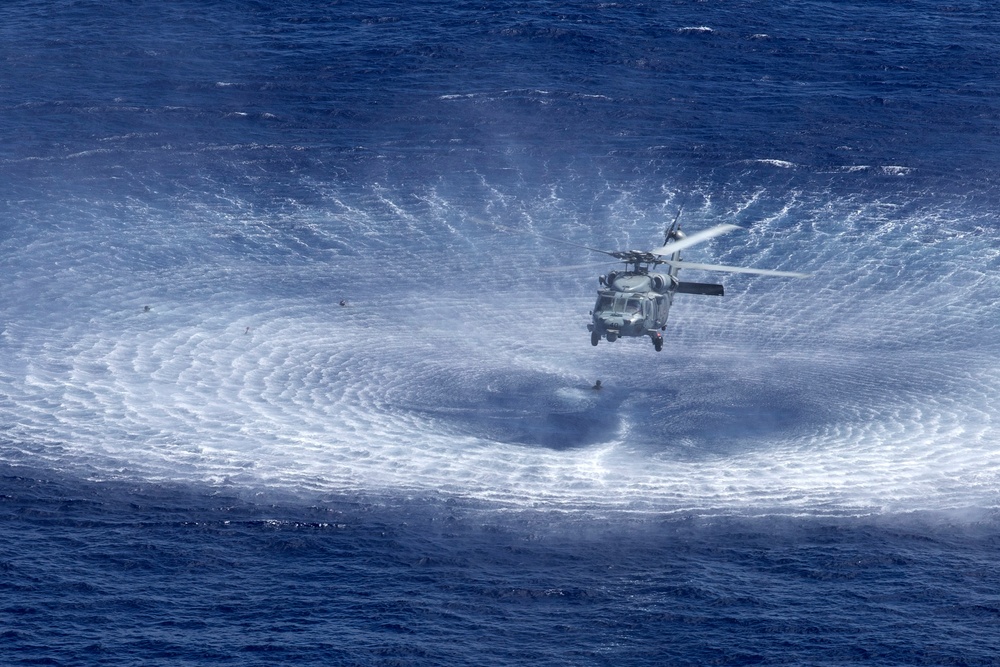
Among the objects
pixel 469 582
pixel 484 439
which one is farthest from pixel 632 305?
pixel 469 582

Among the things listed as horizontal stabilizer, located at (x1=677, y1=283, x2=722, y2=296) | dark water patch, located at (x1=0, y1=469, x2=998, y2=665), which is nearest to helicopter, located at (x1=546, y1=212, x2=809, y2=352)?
horizontal stabilizer, located at (x1=677, y1=283, x2=722, y2=296)

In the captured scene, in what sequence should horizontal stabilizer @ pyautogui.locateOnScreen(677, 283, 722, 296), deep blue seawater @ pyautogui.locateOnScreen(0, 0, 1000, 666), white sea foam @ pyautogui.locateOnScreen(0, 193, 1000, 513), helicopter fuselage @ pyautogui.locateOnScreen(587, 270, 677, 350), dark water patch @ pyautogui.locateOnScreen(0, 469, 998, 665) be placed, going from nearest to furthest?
dark water patch @ pyautogui.locateOnScreen(0, 469, 998, 665) < deep blue seawater @ pyautogui.locateOnScreen(0, 0, 1000, 666) < horizontal stabilizer @ pyautogui.locateOnScreen(677, 283, 722, 296) < helicopter fuselage @ pyautogui.locateOnScreen(587, 270, 677, 350) < white sea foam @ pyautogui.locateOnScreen(0, 193, 1000, 513)

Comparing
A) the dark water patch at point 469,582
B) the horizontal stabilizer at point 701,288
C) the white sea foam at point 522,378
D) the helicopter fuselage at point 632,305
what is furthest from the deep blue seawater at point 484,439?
the horizontal stabilizer at point 701,288

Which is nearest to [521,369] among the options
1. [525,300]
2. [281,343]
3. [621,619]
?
[525,300]

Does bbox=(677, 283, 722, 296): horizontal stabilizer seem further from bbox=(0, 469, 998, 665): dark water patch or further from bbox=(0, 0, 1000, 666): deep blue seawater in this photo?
bbox=(0, 469, 998, 665): dark water patch

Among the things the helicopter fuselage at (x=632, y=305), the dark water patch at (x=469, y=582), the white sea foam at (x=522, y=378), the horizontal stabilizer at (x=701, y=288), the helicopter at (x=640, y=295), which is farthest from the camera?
the white sea foam at (x=522, y=378)

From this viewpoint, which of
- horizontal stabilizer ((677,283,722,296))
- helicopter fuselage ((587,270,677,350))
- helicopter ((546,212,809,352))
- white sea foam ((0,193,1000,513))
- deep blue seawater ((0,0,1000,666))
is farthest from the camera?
white sea foam ((0,193,1000,513))

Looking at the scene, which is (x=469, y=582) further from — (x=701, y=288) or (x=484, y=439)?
(x=701, y=288)

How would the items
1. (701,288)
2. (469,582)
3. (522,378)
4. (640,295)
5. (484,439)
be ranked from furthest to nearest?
(522,378), (484,439), (701,288), (640,295), (469,582)

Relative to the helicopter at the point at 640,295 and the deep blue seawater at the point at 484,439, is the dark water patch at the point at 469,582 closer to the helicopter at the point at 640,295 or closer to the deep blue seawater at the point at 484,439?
the deep blue seawater at the point at 484,439
